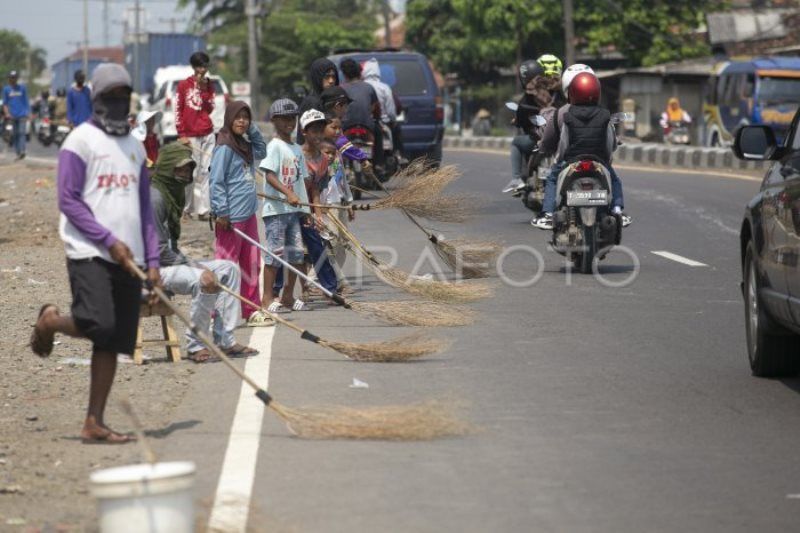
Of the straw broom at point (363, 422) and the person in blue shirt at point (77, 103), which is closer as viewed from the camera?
the straw broom at point (363, 422)

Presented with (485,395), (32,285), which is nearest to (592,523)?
(485,395)

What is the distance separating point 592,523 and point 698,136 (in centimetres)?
5256

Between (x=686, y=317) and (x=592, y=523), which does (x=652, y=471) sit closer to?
(x=592, y=523)

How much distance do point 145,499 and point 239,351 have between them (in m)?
4.92

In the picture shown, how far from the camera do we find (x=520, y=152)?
18766mm

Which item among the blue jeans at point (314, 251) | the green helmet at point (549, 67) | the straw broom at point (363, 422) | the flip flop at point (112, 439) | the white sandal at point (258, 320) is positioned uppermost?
the green helmet at point (549, 67)

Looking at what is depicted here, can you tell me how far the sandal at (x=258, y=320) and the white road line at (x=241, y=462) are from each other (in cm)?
158

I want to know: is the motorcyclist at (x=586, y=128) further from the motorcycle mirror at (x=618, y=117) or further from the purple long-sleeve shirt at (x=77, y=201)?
the purple long-sleeve shirt at (x=77, y=201)

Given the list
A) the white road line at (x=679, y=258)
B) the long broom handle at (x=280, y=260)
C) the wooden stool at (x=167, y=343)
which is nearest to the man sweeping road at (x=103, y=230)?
the wooden stool at (x=167, y=343)

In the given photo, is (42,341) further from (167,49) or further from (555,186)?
(167,49)

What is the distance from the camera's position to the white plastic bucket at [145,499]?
532 cm

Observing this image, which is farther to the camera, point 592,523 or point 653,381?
point 653,381

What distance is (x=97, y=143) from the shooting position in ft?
25.0

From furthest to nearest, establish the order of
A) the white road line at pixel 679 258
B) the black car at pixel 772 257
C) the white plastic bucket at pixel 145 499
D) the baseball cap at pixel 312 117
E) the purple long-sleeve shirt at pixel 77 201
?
the white road line at pixel 679 258 → the baseball cap at pixel 312 117 → the black car at pixel 772 257 → the purple long-sleeve shirt at pixel 77 201 → the white plastic bucket at pixel 145 499
